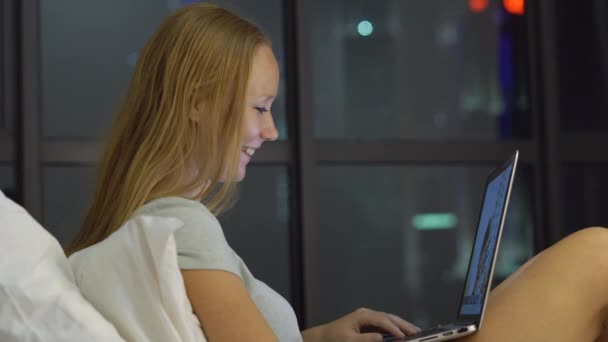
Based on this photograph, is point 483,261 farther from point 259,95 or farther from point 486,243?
point 259,95

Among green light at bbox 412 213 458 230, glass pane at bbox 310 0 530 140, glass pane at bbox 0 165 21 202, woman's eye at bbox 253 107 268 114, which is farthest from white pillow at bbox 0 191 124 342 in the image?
green light at bbox 412 213 458 230

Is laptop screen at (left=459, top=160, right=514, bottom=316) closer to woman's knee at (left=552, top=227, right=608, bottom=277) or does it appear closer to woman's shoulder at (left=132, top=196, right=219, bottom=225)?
woman's knee at (left=552, top=227, right=608, bottom=277)

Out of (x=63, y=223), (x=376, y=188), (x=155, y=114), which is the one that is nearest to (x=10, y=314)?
(x=155, y=114)

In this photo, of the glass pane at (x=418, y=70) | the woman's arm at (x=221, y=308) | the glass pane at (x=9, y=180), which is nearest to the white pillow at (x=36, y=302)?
the woman's arm at (x=221, y=308)

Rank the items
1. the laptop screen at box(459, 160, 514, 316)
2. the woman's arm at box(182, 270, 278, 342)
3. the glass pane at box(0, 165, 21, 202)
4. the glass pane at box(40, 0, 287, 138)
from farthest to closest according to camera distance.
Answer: the glass pane at box(40, 0, 287, 138), the glass pane at box(0, 165, 21, 202), the laptop screen at box(459, 160, 514, 316), the woman's arm at box(182, 270, 278, 342)

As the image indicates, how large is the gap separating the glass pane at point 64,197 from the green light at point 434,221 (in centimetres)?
109

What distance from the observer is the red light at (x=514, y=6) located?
3361 millimetres

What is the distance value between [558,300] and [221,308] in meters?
0.46

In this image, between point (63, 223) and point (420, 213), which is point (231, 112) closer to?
point (63, 223)

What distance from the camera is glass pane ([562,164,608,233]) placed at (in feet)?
10.9

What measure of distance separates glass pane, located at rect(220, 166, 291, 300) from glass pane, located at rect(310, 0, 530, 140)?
243 millimetres

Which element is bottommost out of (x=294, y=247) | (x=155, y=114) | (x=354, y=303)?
(x=354, y=303)

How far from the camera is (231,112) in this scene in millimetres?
1363

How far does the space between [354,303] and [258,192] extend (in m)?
0.47
